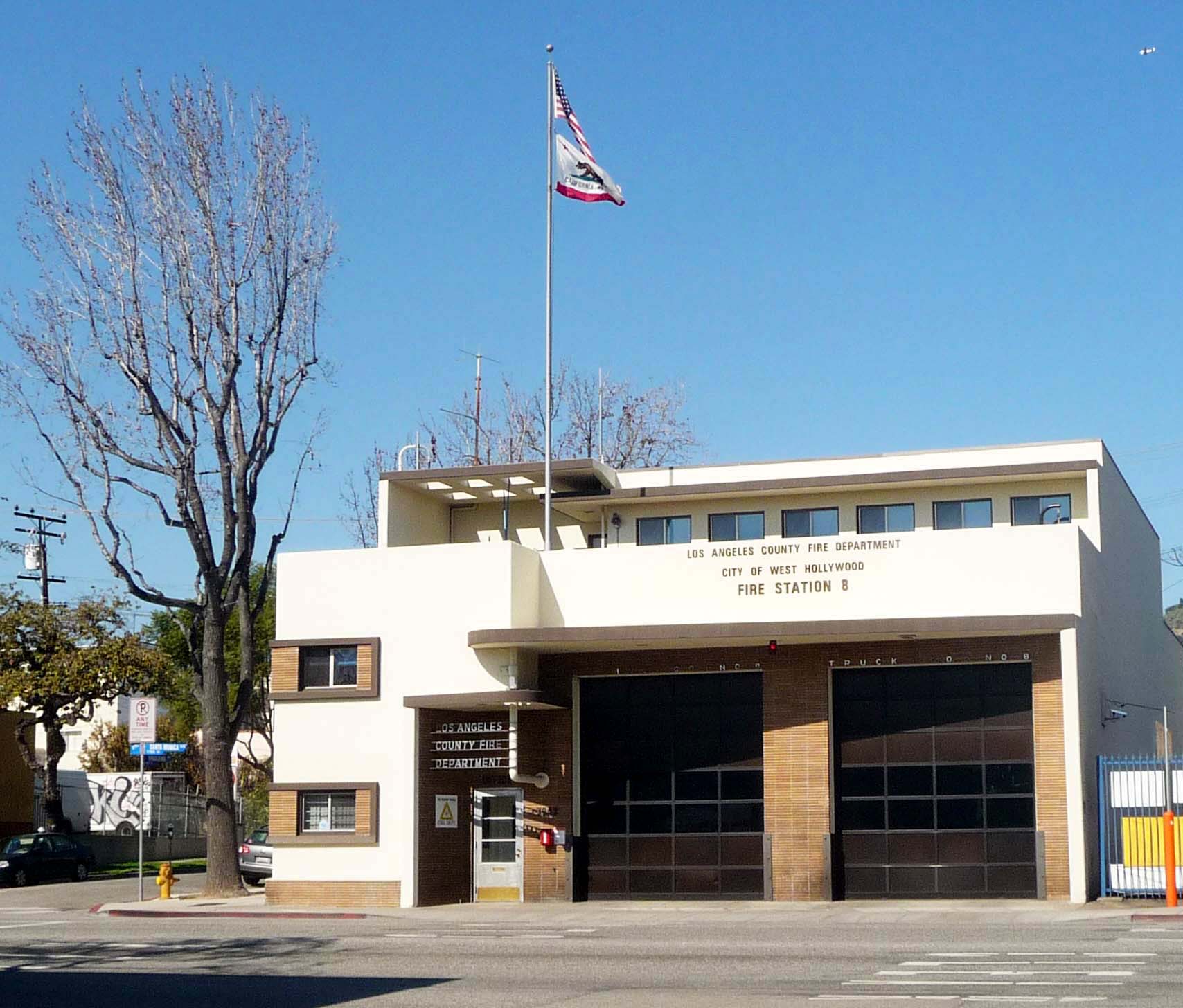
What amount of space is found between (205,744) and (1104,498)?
20.5m

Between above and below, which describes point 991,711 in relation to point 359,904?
above

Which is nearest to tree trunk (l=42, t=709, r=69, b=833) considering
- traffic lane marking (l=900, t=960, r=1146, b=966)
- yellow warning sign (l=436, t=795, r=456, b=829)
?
yellow warning sign (l=436, t=795, r=456, b=829)

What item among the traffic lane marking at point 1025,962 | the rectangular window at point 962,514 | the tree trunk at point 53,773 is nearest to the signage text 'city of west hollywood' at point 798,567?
the rectangular window at point 962,514

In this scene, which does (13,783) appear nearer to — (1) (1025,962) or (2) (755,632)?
(2) (755,632)

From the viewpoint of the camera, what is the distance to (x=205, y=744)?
35156 millimetres

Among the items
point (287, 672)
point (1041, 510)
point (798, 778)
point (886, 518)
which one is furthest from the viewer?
point (886, 518)

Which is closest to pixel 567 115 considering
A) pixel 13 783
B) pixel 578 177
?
pixel 578 177

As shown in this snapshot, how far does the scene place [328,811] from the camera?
32281 millimetres

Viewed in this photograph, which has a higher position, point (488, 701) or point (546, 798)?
point (488, 701)

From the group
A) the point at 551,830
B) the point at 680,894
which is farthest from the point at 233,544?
the point at 680,894

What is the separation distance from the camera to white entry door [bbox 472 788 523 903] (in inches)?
1273

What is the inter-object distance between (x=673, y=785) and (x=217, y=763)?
412 inches

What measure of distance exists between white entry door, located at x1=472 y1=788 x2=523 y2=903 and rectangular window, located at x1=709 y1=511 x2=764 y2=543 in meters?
8.04

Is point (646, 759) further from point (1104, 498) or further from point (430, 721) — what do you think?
point (1104, 498)
